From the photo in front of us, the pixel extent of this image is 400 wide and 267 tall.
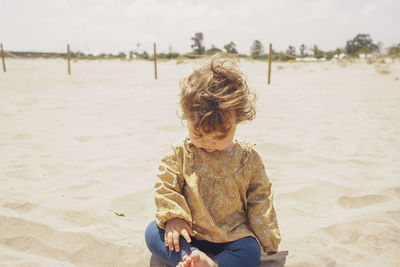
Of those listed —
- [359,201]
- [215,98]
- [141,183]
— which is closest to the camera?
[215,98]

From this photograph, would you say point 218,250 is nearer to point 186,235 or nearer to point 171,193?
point 186,235

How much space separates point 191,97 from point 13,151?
246 cm

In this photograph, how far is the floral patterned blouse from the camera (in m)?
1.39

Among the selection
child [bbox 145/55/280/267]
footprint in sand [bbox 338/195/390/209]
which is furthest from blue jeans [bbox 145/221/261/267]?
footprint in sand [bbox 338/195/390/209]

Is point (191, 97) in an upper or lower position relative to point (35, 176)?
upper

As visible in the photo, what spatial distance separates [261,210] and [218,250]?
0.27 metres

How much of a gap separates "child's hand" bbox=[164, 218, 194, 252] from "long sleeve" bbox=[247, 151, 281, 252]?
323 mm

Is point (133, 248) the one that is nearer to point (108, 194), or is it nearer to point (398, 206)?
point (108, 194)

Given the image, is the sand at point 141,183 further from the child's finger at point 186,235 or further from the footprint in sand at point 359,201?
the child's finger at point 186,235

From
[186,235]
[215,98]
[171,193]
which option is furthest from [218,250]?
[215,98]

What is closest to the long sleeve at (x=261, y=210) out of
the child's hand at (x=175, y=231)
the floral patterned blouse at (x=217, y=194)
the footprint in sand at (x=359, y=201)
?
the floral patterned blouse at (x=217, y=194)

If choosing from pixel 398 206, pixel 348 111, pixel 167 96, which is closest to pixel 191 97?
pixel 398 206

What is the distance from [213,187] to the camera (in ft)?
4.74

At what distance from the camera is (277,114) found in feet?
16.8
